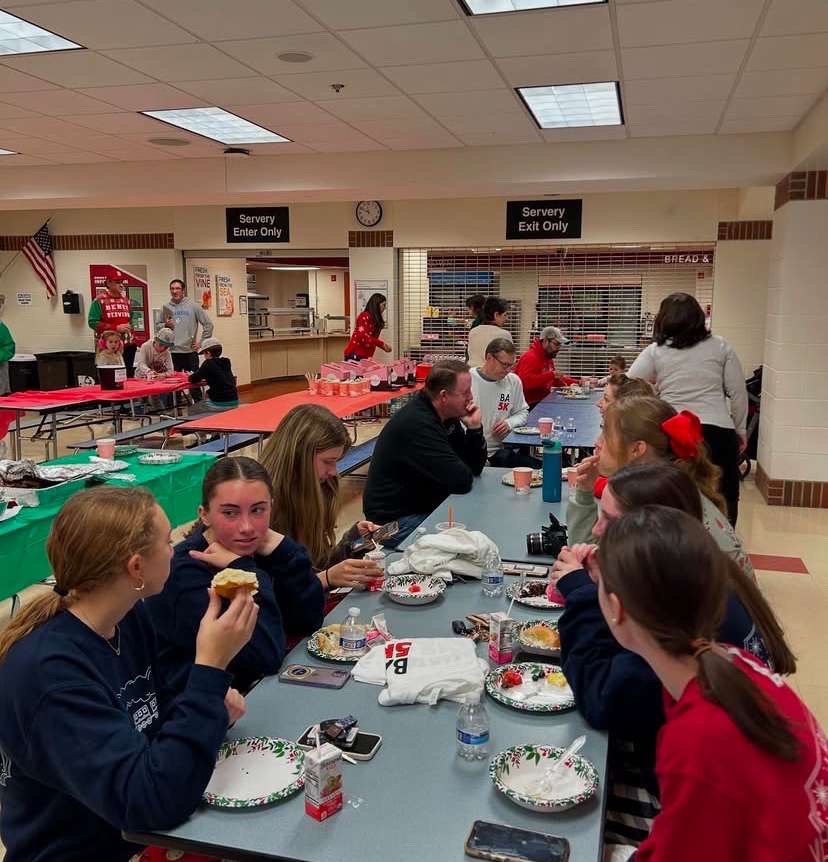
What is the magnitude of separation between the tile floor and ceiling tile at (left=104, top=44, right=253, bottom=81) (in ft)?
10.7

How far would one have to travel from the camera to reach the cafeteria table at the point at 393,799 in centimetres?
134

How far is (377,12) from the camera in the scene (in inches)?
155

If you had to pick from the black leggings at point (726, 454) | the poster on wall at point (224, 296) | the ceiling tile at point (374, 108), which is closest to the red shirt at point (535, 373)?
the ceiling tile at point (374, 108)

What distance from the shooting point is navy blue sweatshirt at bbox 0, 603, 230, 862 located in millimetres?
1370

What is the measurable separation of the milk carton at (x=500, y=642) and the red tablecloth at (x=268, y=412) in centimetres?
317

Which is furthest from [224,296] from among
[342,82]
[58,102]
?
[342,82]

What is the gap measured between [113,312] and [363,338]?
456 centimetres

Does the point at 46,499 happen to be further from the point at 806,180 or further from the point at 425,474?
the point at 806,180

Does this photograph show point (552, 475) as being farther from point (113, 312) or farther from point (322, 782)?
point (113, 312)

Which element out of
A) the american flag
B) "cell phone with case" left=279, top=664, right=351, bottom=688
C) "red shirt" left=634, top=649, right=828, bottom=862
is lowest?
"cell phone with case" left=279, top=664, right=351, bottom=688

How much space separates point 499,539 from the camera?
125 inches

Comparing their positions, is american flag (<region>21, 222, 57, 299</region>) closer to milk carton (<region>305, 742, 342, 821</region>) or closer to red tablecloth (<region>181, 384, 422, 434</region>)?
red tablecloth (<region>181, 384, 422, 434</region>)

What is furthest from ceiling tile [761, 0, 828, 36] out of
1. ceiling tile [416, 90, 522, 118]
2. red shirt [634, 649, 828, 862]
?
red shirt [634, 649, 828, 862]

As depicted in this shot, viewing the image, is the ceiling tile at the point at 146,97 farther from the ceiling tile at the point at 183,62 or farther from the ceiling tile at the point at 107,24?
the ceiling tile at the point at 107,24
